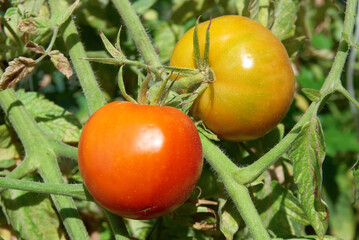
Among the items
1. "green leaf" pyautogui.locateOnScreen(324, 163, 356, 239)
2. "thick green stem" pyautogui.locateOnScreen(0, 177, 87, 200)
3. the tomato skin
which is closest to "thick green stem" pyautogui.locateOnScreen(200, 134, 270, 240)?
the tomato skin

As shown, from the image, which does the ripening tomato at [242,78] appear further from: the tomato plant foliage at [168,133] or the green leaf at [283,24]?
the green leaf at [283,24]

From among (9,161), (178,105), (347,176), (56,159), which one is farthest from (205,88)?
(347,176)

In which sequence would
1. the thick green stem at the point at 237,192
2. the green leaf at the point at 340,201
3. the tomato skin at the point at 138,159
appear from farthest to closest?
the green leaf at the point at 340,201 < the thick green stem at the point at 237,192 < the tomato skin at the point at 138,159

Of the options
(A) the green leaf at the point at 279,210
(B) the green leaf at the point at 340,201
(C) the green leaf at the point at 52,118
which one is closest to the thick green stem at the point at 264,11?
(A) the green leaf at the point at 279,210

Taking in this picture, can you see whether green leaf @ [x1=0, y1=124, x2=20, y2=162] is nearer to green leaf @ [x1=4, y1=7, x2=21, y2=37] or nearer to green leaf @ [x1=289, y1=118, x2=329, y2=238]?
green leaf @ [x1=4, y1=7, x2=21, y2=37]

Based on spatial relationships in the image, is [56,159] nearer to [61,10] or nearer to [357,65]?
[61,10]

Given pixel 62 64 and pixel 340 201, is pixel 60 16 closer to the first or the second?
pixel 62 64
